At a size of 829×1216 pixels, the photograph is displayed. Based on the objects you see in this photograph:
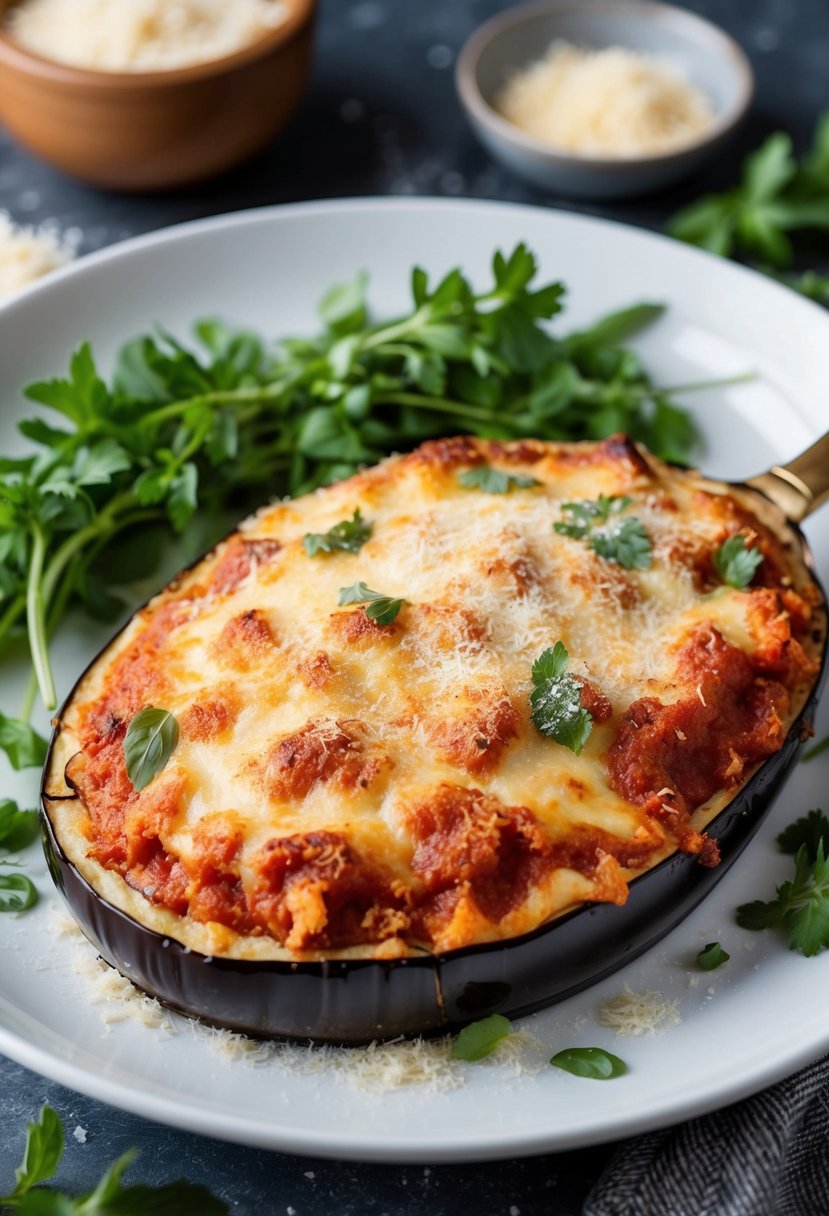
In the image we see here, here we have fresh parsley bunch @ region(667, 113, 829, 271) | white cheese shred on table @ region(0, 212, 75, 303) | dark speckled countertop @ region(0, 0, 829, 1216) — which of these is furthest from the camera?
dark speckled countertop @ region(0, 0, 829, 1216)

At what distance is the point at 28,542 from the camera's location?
3.97 m

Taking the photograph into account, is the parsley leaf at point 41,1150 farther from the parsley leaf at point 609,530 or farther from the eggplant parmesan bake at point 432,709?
the parsley leaf at point 609,530

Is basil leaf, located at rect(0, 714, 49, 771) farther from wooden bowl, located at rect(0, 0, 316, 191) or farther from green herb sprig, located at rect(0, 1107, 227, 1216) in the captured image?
wooden bowl, located at rect(0, 0, 316, 191)

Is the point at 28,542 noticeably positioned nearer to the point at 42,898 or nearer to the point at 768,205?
the point at 42,898

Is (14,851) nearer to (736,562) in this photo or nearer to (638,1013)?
(638,1013)

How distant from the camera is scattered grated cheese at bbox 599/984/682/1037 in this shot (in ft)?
10.1

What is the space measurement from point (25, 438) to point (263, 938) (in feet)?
7.41

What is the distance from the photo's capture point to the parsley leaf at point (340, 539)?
3479 mm

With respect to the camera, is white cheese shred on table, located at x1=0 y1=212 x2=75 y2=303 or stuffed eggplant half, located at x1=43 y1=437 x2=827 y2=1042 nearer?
stuffed eggplant half, located at x1=43 y1=437 x2=827 y2=1042

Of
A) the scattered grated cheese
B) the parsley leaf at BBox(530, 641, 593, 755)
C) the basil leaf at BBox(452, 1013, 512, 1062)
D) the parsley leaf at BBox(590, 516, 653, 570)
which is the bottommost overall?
the scattered grated cheese

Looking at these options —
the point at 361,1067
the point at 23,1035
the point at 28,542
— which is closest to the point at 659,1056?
the point at 361,1067

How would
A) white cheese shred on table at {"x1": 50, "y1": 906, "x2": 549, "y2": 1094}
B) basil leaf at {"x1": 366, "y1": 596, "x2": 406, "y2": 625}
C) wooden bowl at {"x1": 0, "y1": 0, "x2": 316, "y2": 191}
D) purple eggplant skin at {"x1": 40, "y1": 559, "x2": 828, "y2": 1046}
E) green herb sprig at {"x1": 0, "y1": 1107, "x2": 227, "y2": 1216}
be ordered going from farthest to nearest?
wooden bowl at {"x1": 0, "y1": 0, "x2": 316, "y2": 191} < basil leaf at {"x1": 366, "y1": 596, "x2": 406, "y2": 625} < white cheese shred on table at {"x1": 50, "y1": 906, "x2": 549, "y2": 1094} < purple eggplant skin at {"x1": 40, "y1": 559, "x2": 828, "y2": 1046} < green herb sprig at {"x1": 0, "y1": 1107, "x2": 227, "y2": 1216}

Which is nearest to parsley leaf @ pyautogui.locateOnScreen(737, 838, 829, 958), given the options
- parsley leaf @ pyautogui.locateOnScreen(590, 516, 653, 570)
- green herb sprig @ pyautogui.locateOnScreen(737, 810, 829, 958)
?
green herb sprig @ pyautogui.locateOnScreen(737, 810, 829, 958)

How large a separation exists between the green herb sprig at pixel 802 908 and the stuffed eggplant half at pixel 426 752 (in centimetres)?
16
